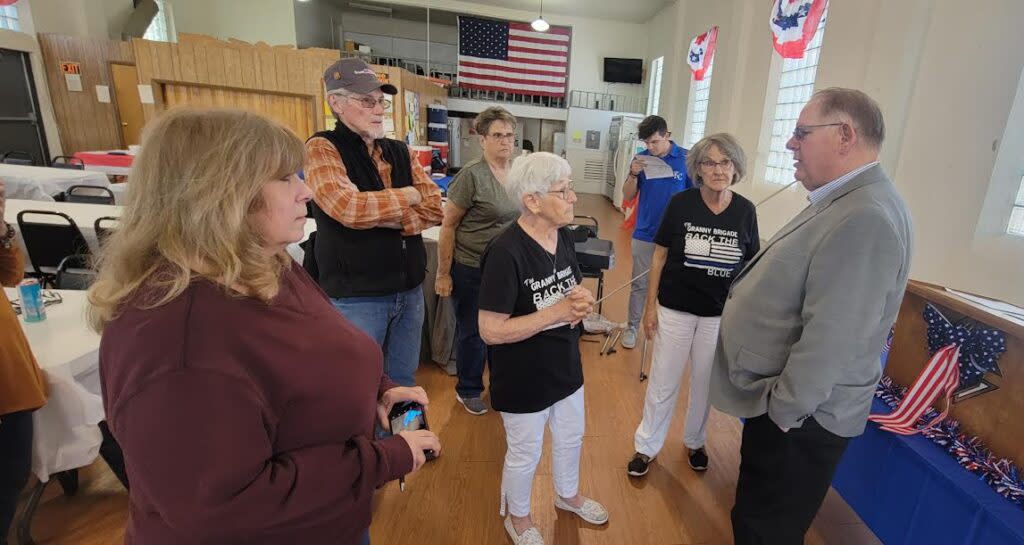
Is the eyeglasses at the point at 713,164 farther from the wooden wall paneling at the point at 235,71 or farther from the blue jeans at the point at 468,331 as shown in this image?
the wooden wall paneling at the point at 235,71

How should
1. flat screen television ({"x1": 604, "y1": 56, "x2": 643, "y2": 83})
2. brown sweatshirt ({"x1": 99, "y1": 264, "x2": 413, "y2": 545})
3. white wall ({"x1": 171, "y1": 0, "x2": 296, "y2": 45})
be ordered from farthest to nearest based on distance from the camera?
flat screen television ({"x1": 604, "y1": 56, "x2": 643, "y2": 83})
white wall ({"x1": 171, "y1": 0, "x2": 296, "y2": 45})
brown sweatshirt ({"x1": 99, "y1": 264, "x2": 413, "y2": 545})

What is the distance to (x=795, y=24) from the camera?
14.6 ft

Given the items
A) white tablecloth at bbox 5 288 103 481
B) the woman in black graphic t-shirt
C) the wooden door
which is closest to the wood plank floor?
the woman in black graphic t-shirt

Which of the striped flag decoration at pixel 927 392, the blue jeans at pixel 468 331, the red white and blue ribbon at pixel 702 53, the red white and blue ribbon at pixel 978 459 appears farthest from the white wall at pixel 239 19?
the red white and blue ribbon at pixel 978 459

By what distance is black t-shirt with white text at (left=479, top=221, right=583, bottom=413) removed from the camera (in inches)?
59.1

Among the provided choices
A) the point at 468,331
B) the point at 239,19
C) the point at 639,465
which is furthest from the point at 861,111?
the point at 239,19

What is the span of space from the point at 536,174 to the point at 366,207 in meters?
0.65

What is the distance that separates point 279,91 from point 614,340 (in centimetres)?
652

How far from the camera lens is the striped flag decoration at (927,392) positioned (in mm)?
1714

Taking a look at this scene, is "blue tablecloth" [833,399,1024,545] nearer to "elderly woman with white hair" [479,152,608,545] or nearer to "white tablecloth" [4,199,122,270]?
"elderly woman with white hair" [479,152,608,545]

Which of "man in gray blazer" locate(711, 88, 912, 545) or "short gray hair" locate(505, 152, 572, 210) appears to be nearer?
"man in gray blazer" locate(711, 88, 912, 545)

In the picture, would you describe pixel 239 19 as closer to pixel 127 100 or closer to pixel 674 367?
pixel 127 100

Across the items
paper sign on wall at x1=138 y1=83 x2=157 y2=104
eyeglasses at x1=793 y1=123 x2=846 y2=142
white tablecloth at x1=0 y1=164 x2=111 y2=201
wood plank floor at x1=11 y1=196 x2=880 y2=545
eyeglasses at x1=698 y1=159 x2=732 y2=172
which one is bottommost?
wood plank floor at x1=11 y1=196 x2=880 y2=545

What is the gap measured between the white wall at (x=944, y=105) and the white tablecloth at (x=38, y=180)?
7462 mm
